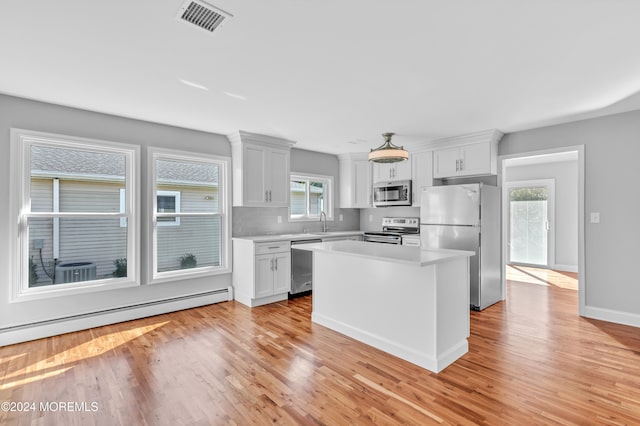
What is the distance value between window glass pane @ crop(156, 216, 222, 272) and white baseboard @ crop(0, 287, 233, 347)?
0.45 m

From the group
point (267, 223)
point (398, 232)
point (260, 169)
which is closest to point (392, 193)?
point (398, 232)

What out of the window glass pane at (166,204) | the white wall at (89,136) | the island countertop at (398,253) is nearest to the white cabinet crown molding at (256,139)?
the white wall at (89,136)

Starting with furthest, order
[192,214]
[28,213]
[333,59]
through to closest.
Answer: [192,214], [28,213], [333,59]

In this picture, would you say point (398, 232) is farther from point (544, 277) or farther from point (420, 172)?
point (544, 277)

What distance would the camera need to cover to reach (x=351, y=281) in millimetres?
3312

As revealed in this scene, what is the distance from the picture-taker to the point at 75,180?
362 cm

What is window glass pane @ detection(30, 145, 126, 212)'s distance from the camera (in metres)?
3.41

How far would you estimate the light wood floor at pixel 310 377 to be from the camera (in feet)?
6.75

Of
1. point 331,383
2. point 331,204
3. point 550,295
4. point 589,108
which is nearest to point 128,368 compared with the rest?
point 331,383

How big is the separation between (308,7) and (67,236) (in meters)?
3.58

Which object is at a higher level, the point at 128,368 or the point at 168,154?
the point at 168,154

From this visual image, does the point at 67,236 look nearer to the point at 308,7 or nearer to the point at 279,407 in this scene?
the point at 279,407

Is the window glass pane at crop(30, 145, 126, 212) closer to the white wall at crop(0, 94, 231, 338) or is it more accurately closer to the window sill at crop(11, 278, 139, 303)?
the white wall at crop(0, 94, 231, 338)

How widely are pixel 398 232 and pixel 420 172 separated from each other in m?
1.14
